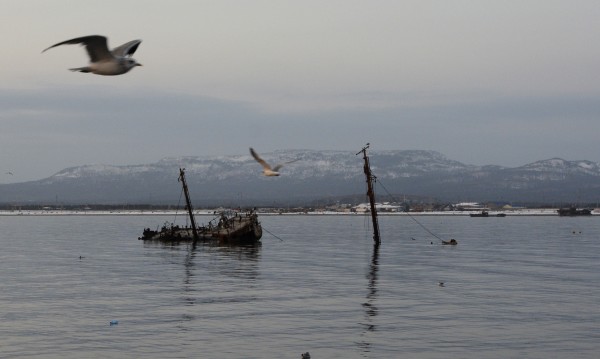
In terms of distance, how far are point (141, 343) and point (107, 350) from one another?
1500 millimetres

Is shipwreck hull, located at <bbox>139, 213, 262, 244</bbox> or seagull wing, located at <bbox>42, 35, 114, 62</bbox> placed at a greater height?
seagull wing, located at <bbox>42, 35, 114, 62</bbox>

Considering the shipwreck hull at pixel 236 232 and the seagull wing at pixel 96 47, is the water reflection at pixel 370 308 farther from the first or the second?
the shipwreck hull at pixel 236 232

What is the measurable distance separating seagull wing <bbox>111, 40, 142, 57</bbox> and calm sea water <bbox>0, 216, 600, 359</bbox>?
540 inches

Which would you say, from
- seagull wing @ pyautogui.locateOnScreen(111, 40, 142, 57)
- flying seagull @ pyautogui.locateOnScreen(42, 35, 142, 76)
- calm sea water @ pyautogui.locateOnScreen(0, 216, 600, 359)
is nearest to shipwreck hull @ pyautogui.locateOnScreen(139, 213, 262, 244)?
calm sea water @ pyautogui.locateOnScreen(0, 216, 600, 359)

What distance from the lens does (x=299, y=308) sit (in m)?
42.1

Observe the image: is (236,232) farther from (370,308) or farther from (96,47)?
(96,47)

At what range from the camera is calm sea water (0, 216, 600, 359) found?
32438 millimetres

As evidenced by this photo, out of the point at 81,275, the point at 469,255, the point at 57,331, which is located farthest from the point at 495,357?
the point at 469,255

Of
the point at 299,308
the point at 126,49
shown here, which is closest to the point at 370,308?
the point at 299,308

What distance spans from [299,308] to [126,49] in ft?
79.4

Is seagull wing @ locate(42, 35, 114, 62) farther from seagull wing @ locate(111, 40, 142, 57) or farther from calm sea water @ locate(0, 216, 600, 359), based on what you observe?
calm sea water @ locate(0, 216, 600, 359)

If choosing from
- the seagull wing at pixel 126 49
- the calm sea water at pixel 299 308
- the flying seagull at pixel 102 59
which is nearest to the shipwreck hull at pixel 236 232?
the calm sea water at pixel 299 308

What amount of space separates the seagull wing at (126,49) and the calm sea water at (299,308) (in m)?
13.7

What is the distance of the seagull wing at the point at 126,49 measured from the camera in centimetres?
1947
